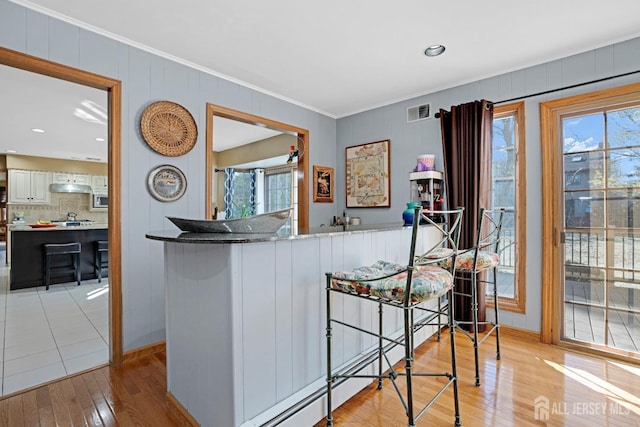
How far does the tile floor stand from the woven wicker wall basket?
1.79 m

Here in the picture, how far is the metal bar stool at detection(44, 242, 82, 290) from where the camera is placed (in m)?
4.76

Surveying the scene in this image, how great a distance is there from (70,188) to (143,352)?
301 inches

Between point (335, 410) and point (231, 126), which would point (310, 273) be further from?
point (231, 126)

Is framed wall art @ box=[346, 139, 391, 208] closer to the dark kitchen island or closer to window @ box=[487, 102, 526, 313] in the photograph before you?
window @ box=[487, 102, 526, 313]

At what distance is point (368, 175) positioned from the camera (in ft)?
13.3

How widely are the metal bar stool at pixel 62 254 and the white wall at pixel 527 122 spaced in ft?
15.0

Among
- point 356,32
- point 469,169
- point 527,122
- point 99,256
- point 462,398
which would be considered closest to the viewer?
point 462,398

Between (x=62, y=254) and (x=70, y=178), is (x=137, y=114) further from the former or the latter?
(x=70, y=178)

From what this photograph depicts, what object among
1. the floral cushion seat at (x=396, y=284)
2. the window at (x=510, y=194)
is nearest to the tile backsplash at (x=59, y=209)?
the floral cushion seat at (x=396, y=284)

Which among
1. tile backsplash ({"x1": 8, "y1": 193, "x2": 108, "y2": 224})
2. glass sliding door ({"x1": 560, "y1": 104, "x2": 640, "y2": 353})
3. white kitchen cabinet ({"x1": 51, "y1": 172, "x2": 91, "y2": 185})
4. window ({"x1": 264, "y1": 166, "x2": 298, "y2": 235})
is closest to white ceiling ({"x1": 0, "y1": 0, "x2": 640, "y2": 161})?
glass sliding door ({"x1": 560, "y1": 104, "x2": 640, "y2": 353})

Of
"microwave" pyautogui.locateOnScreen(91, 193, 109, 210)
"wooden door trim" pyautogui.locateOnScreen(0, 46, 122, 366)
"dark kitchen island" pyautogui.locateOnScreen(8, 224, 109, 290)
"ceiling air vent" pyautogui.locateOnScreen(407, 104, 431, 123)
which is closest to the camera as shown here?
"wooden door trim" pyautogui.locateOnScreen(0, 46, 122, 366)

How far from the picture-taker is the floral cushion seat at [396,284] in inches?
53.8

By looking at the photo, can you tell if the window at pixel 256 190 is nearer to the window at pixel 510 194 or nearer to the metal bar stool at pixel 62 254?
the metal bar stool at pixel 62 254

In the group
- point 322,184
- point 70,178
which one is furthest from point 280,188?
point 70,178
